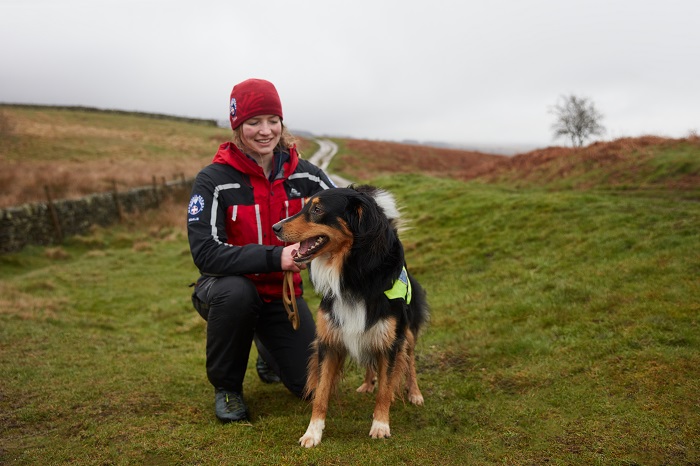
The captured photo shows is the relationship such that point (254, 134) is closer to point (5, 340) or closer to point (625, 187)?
point (5, 340)

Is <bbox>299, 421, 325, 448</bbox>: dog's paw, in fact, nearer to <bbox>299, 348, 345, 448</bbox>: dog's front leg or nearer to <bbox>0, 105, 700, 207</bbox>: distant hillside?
<bbox>299, 348, 345, 448</bbox>: dog's front leg

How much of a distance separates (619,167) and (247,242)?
13091 millimetres

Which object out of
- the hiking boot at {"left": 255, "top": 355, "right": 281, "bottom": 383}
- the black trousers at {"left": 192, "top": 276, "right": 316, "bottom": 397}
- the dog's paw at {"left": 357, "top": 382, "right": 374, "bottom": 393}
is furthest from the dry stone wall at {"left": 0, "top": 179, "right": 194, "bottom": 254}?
the dog's paw at {"left": 357, "top": 382, "right": 374, "bottom": 393}

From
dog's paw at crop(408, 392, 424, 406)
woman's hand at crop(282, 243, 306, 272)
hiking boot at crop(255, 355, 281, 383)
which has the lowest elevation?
hiking boot at crop(255, 355, 281, 383)

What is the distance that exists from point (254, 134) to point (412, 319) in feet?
6.59

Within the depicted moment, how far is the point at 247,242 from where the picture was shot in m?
4.22

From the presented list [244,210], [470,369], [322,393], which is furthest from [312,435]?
[470,369]

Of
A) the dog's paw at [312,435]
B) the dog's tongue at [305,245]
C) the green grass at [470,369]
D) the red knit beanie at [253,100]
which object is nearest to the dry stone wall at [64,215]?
the green grass at [470,369]

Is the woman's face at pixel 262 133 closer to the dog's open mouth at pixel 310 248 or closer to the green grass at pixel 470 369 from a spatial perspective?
the dog's open mouth at pixel 310 248

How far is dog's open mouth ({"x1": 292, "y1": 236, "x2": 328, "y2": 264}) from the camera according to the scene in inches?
137

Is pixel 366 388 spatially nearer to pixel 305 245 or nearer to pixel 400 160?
pixel 305 245

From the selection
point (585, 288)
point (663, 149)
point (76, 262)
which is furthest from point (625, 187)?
point (76, 262)

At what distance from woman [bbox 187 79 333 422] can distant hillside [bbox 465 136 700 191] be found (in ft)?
32.5

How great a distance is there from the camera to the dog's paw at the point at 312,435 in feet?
11.0
